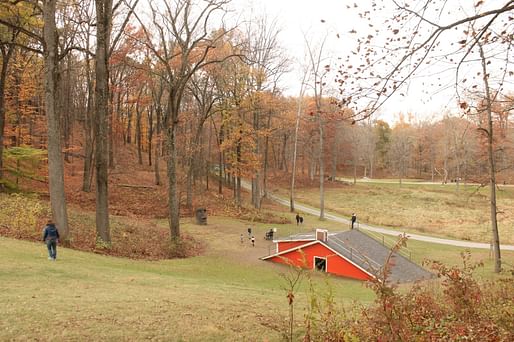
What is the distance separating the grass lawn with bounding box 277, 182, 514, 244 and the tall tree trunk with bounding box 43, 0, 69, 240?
24.8 m

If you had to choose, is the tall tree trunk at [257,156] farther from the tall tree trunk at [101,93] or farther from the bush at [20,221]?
the bush at [20,221]

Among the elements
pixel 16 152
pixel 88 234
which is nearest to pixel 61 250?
pixel 88 234

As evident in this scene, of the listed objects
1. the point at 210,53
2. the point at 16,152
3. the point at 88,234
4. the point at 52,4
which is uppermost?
the point at 210,53

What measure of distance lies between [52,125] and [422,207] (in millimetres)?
41580

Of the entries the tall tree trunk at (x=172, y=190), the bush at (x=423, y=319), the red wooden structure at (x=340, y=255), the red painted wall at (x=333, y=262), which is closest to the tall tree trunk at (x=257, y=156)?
the red wooden structure at (x=340, y=255)

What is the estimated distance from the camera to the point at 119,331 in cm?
636

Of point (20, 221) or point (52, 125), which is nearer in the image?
point (52, 125)

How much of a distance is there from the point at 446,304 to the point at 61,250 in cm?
1212

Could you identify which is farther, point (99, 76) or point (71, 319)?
point (99, 76)

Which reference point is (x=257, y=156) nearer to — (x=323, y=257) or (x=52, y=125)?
(x=323, y=257)

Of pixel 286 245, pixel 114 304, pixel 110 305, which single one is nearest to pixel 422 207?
pixel 286 245

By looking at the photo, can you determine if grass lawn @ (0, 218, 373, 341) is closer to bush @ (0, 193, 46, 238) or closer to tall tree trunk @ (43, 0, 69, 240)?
tall tree trunk @ (43, 0, 69, 240)

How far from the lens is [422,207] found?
45.7 meters

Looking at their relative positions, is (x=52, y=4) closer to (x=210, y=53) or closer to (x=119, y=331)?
(x=119, y=331)
